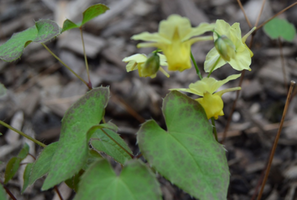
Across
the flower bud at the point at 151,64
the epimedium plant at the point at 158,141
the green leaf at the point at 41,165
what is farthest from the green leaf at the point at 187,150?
the green leaf at the point at 41,165

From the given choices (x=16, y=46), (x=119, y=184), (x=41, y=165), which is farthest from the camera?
(x=16, y=46)

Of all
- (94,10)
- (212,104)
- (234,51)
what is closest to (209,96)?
(212,104)

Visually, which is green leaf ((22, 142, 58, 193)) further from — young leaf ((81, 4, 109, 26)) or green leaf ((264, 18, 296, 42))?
green leaf ((264, 18, 296, 42))

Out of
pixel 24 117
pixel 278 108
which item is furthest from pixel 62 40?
pixel 278 108

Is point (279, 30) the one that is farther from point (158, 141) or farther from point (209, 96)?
point (158, 141)

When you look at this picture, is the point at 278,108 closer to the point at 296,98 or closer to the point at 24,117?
the point at 296,98

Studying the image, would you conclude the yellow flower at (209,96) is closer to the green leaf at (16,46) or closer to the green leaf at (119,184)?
the green leaf at (119,184)

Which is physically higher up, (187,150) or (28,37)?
(28,37)

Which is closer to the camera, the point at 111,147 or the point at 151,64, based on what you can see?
the point at 151,64
